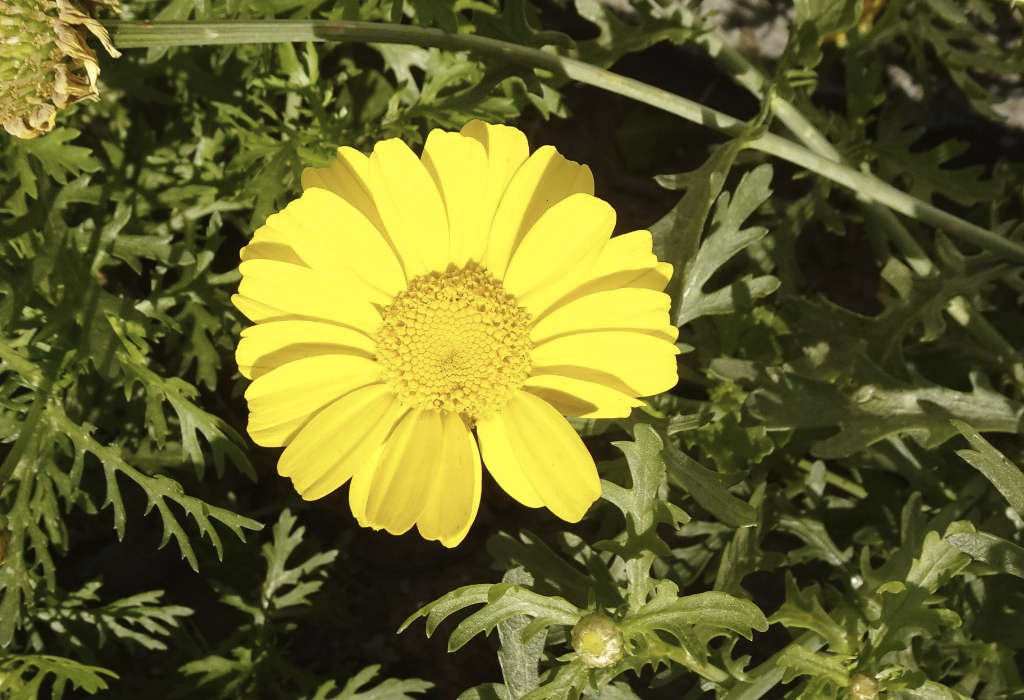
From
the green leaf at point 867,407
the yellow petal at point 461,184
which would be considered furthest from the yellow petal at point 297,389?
the green leaf at point 867,407

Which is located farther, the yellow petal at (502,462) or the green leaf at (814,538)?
the green leaf at (814,538)

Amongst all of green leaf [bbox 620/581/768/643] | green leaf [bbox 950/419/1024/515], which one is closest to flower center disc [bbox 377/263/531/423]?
green leaf [bbox 620/581/768/643]

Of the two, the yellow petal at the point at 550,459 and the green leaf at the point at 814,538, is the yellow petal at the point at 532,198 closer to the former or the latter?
the yellow petal at the point at 550,459

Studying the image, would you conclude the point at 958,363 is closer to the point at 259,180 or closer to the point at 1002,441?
the point at 1002,441

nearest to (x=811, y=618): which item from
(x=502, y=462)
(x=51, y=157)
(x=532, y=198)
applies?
(x=502, y=462)

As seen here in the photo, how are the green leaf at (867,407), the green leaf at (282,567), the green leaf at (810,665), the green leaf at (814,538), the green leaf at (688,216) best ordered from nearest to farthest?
the green leaf at (810,665)
the green leaf at (688,216)
the green leaf at (867,407)
the green leaf at (814,538)
the green leaf at (282,567)

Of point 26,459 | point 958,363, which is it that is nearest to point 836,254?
point 958,363

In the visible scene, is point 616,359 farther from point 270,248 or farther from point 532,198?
point 270,248

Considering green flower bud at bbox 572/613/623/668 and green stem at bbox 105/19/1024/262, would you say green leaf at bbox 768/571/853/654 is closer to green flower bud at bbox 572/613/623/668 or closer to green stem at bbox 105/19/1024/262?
green flower bud at bbox 572/613/623/668
